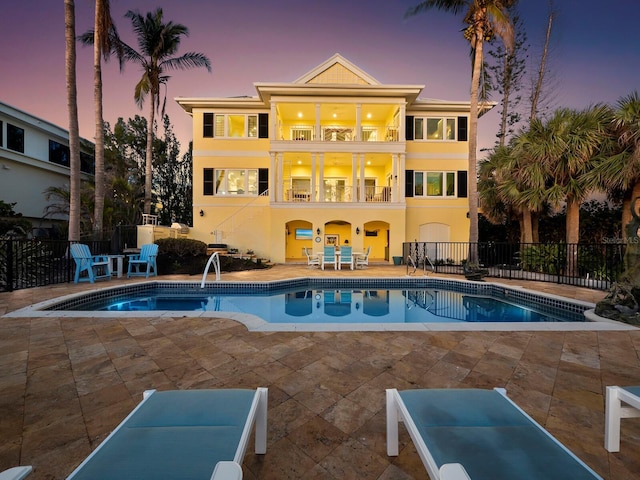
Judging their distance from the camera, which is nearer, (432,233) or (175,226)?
(175,226)

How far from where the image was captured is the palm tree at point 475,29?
420 inches

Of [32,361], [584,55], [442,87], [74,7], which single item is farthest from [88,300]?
[584,55]

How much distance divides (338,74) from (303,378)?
16307 millimetres

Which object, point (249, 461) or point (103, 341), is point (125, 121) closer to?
point (103, 341)

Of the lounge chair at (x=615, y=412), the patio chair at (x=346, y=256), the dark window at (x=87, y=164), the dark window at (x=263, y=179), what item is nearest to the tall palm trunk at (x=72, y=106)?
the dark window at (x=263, y=179)

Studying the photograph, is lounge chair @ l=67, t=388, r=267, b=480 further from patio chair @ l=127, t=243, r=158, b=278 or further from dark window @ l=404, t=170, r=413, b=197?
dark window @ l=404, t=170, r=413, b=197

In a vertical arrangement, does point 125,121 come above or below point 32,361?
above

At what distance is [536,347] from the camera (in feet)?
11.4

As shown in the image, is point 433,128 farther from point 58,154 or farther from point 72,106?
point 58,154

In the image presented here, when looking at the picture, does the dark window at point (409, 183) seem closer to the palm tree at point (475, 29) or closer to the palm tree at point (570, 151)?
the palm tree at point (475, 29)

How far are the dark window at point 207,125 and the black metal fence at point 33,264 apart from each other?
9086mm

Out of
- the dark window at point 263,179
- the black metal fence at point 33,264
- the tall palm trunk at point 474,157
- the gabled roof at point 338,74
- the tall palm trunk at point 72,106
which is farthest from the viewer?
the dark window at point 263,179

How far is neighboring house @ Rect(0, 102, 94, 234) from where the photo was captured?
567 inches

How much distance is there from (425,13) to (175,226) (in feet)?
50.5
